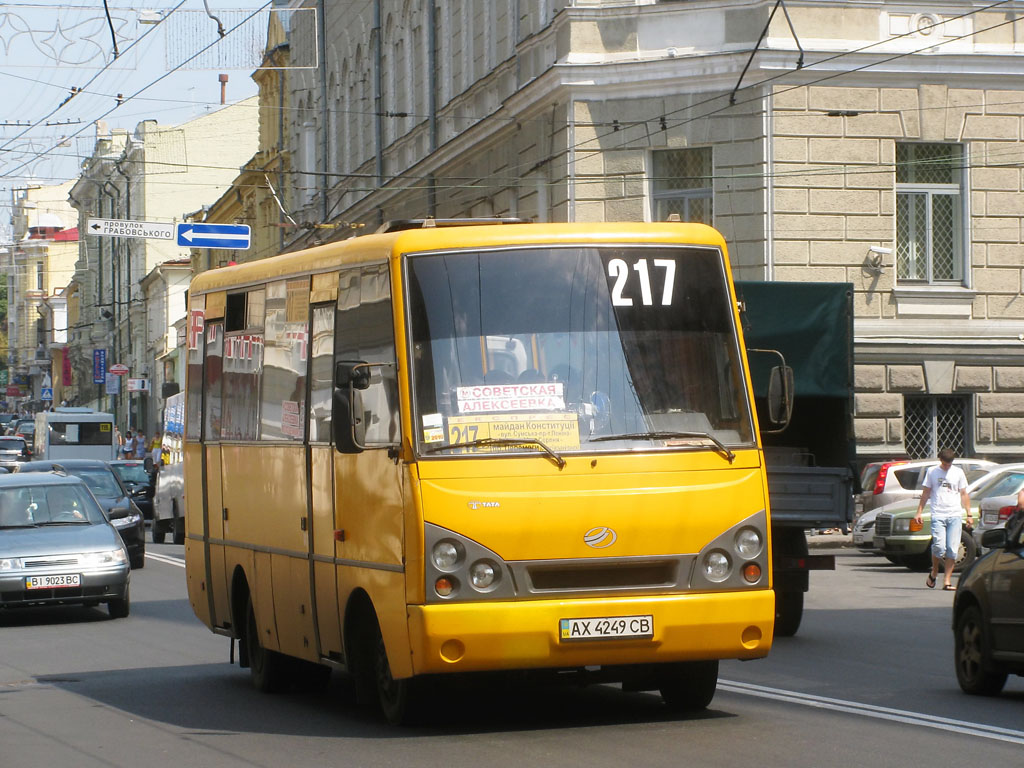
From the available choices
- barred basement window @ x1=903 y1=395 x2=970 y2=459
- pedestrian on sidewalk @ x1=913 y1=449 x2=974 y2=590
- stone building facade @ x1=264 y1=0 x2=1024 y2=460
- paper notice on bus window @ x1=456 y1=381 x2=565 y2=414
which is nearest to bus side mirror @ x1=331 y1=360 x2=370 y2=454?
paper notice on bus window @ x1=456 y1=381 x2=565 y2=414

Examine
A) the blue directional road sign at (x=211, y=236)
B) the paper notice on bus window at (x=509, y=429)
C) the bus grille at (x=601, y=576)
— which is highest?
the blue directional road sign at (x=211, y=236)

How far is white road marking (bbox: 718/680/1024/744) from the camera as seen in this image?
9.62 metres

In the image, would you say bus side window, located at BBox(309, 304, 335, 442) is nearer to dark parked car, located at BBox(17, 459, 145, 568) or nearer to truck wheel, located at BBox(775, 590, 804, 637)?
truck wheel, located at BBox(775, 590, 804, 637)

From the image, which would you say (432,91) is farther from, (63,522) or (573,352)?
(573,352)

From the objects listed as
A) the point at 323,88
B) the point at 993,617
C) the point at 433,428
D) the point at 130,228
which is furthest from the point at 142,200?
the point at 433,428

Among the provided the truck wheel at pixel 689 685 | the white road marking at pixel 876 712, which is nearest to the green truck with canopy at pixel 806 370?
the white road marking at pixel 876 712

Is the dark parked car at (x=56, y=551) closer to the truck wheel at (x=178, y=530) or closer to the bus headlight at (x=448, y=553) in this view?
the bus headlight at (x=448, y=553)

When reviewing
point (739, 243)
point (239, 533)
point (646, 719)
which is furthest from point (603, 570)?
point (739, 243)

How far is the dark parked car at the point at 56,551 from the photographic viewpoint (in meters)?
18.7

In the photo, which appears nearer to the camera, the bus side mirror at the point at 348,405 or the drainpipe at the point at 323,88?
the bus side mirror at the point at 348,405

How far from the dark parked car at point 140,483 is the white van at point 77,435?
25833 millimetres

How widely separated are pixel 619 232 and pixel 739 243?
1843 cm

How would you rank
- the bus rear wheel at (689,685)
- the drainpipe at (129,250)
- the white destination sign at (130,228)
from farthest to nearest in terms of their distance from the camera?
the drainpipe at (129,250)
the white destination sign at (130,228)
the bus rear wheel at (689,685)

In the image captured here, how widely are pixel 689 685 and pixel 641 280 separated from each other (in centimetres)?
230
